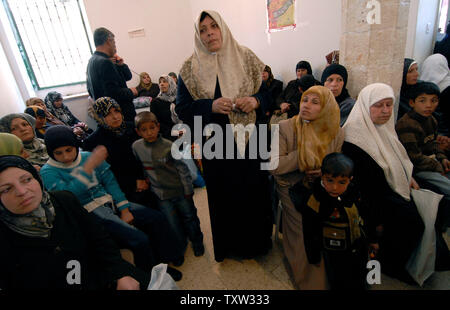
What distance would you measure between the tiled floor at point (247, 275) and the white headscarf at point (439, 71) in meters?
2.32

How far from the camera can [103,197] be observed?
1.62 meters

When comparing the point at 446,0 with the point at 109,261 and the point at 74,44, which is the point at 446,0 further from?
the point at 74,44

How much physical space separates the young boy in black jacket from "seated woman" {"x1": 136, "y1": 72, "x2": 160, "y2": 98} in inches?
191

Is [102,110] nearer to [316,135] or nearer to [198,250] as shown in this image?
[198,250]

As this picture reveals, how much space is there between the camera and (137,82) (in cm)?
575

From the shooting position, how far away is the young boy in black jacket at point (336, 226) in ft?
4.28

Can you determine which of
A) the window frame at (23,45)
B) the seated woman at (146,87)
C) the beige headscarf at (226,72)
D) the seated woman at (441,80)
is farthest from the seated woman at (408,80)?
the window frame at (23,45)

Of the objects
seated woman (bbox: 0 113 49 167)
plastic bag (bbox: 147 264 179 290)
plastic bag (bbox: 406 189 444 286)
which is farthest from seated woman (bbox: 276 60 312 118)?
seated woman (bbox: 0 113 49 167)

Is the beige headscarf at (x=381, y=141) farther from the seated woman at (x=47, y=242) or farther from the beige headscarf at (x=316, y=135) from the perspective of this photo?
the seated woman at (x=47, y=242)

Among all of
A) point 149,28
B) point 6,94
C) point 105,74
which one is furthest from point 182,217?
point 149,28

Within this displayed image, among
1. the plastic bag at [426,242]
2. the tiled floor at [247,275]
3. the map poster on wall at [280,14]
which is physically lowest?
the tiled floor at [247,275]
